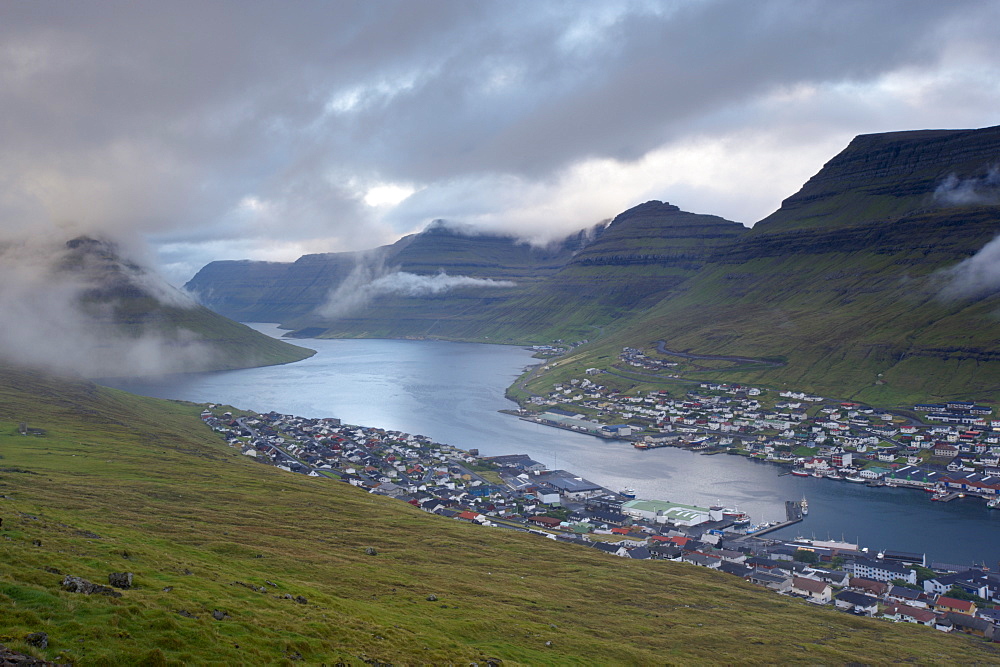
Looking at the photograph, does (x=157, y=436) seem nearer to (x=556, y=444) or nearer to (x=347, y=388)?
(x=556, y=444)

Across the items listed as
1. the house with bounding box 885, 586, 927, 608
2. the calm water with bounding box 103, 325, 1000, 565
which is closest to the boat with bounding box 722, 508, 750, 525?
the calm water with bounding box 103, 325, 1000, 565

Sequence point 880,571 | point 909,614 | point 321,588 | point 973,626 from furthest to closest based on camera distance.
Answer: point 880,571
point 909,614
point 973,626
point 321,588

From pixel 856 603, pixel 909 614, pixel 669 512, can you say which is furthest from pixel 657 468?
pixel 909 614

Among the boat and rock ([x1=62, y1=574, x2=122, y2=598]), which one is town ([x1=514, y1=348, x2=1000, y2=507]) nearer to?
the boat

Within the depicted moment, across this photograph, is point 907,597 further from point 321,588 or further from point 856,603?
point 321,588

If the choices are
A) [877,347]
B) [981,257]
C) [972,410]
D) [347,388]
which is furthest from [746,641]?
[981,257]

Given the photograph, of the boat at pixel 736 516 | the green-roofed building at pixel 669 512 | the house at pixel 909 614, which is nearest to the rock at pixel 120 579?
the house at pixel 909 614
